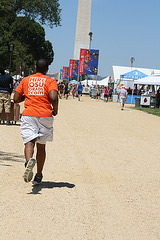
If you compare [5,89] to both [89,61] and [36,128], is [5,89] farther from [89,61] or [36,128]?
[89,61]

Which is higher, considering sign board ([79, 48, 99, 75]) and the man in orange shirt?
sign board ([79, 48, 99, 75])

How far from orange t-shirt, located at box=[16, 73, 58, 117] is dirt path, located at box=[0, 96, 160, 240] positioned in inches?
39.2

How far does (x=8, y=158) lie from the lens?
7.38 metres

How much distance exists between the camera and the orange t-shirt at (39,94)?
5145mm

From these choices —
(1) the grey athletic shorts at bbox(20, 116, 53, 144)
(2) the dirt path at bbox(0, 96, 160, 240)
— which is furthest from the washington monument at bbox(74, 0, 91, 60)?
(1) the grey athletic shorts at bbox(20, 116, 53, 144)

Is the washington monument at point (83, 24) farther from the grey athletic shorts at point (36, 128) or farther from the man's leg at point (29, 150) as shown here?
the man's leg at point (29, 150)

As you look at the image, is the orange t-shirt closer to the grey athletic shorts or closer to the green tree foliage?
the grey athletic shorts

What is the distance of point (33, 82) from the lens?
517 cm

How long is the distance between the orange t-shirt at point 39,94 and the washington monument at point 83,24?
70.2 metres

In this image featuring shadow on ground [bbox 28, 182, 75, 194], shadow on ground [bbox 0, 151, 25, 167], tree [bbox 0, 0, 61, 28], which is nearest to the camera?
shadow on ground [bbox 28, 182, 75, 194]

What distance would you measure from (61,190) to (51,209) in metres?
0.90

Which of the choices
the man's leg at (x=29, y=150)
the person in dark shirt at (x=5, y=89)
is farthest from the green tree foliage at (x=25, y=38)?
the man's leg at (x=29, y=150)

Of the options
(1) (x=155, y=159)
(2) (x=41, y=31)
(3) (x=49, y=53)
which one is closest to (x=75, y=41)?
(3) (x=49, y=53)

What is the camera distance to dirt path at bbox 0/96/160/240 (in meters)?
3.89
